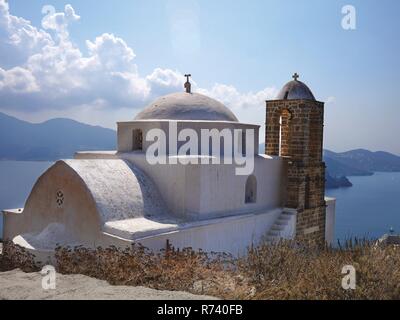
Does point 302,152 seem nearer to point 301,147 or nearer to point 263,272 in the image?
point 301,147

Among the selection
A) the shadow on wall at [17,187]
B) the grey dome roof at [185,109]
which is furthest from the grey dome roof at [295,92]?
the shadow on wall at [17,187]

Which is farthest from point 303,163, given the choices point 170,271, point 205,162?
point 170,271

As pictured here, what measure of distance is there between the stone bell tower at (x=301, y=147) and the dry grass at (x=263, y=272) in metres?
5.15

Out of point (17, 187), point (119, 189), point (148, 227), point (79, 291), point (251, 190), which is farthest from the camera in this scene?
point (17, 187)

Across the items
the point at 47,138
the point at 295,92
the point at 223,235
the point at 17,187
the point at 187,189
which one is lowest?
the point at 17,187

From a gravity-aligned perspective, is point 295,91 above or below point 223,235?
above

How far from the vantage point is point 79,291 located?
17.1 feet

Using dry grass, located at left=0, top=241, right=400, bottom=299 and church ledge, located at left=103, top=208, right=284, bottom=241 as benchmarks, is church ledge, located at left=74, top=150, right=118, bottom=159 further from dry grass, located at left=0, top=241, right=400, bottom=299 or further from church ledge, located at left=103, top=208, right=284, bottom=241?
dry grass, located at left=0, top=241, right=400, bottom=299

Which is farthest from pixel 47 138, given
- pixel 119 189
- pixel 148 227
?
pixel 148 227

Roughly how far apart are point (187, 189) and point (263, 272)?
3637 millimetres

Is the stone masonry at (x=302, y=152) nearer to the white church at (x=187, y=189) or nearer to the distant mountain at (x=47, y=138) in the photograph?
the white church at (x=187, y=189)

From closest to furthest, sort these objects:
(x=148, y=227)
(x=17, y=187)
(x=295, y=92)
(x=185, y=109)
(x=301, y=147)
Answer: (x=148, y=227)
(x=185, y=109)
(x=301, y=147)
(x=295, y=92)
(x=17, y=187)

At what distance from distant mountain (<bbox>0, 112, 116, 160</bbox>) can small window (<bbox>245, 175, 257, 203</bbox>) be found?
52652 millimetres

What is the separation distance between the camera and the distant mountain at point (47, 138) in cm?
6681
